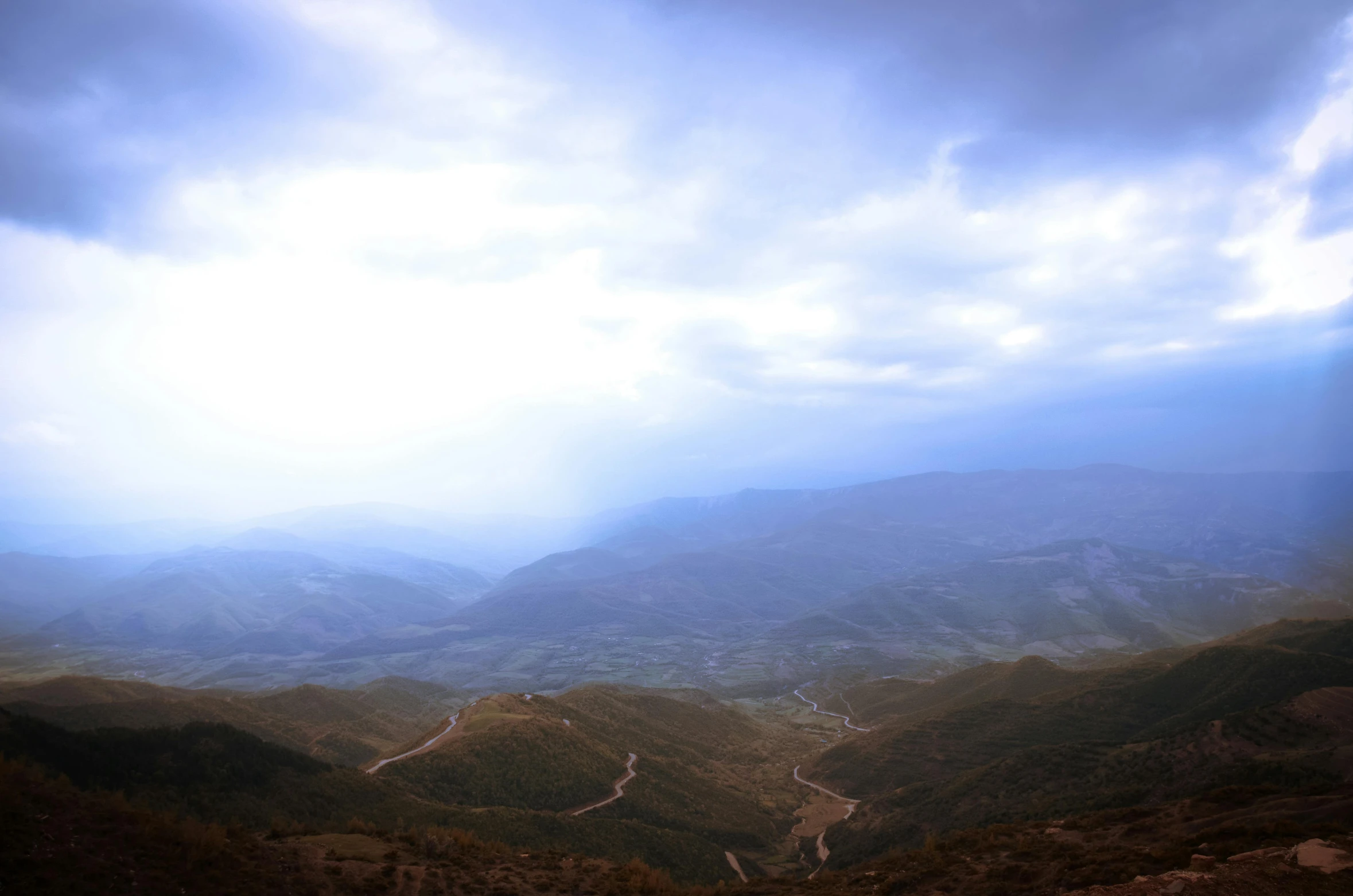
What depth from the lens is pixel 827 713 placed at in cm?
10981

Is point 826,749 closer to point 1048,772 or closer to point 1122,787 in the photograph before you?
point 1048,772

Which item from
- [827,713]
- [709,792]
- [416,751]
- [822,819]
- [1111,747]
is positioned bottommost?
[827,713]

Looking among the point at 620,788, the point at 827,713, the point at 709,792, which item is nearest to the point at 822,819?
the point at 709,792

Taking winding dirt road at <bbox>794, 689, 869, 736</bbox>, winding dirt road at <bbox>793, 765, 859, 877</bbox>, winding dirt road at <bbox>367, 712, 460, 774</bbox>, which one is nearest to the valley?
winding dirt road at <bbox>793, 765, 859, 877</bbox>

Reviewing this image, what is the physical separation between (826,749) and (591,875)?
55694mm

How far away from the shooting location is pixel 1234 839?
1814 centimetres

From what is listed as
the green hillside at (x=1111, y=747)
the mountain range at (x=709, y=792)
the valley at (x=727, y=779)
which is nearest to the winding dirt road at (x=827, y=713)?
the valley at (x=727, y=779)

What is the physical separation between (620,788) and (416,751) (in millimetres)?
16236

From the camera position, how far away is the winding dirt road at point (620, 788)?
1748 inches

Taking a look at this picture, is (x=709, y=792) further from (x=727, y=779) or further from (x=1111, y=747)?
(x=1111, y=747)

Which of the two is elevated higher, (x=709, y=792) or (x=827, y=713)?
(x=709, y=792)

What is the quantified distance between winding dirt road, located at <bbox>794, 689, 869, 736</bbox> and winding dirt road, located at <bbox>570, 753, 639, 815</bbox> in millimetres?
45240

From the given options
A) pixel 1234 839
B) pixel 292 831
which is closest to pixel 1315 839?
→ pixel 1234 839

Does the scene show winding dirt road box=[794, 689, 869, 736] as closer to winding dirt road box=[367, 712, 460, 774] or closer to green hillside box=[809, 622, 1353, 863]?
green hillside box=[809, 622, 1353, 863]
